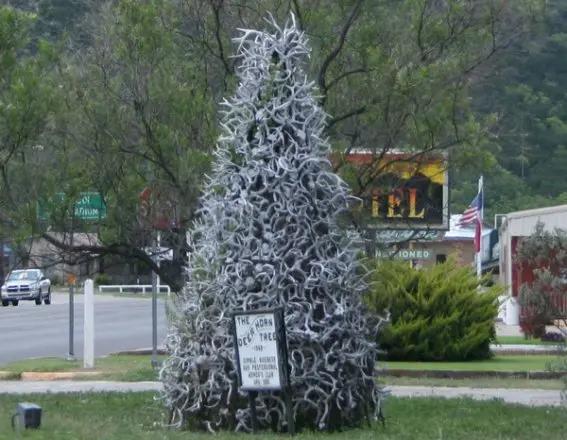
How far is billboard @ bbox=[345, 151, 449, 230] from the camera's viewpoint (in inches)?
597

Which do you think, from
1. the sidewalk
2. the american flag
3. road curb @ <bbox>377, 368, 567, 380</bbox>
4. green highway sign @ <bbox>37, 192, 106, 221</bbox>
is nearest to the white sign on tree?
green highway sign @ <bbox>37, 192, 106, 221</bbox>

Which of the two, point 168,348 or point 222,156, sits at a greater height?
point 222,156

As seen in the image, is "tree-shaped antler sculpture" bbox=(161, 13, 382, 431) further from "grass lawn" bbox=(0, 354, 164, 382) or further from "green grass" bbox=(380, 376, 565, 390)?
"grass lawn" bbox=(0, 354, 164, 382)

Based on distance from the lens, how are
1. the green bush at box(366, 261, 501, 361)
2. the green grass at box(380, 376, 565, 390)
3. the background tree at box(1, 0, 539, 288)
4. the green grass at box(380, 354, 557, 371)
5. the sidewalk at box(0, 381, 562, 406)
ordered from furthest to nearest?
1. the green bush at box(366, 261, 501, 361)
2. the green grass at box(380, 354, 557, 371)
3. the green grass at box(380, 376, 565, 390)
4. the sidewalk at box(0, 381, 562, 406)
5. the background tree at box(1, 0, 539, 288)

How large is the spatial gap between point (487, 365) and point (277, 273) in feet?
34.6

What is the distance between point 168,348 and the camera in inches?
493

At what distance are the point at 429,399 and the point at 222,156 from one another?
484cm

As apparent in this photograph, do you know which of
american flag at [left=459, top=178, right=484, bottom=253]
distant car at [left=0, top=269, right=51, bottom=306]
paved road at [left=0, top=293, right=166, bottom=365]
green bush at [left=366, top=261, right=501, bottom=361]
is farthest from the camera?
distant car at [left=0, top=269, right=51, bottom=306]

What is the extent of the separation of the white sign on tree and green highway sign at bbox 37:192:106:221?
12.6 ft

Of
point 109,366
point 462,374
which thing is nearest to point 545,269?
point 462,374

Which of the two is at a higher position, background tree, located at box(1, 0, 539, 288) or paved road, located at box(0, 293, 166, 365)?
background tree, located at box(1, 0, 539, 288)

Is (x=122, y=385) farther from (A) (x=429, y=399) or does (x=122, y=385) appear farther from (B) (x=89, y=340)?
(A) (x=429, y=399)

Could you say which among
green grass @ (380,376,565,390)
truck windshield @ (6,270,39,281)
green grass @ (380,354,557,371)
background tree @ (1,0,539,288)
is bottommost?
green grass @ (380,376,565,390)

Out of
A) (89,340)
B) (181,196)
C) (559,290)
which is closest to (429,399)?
(559,290)
